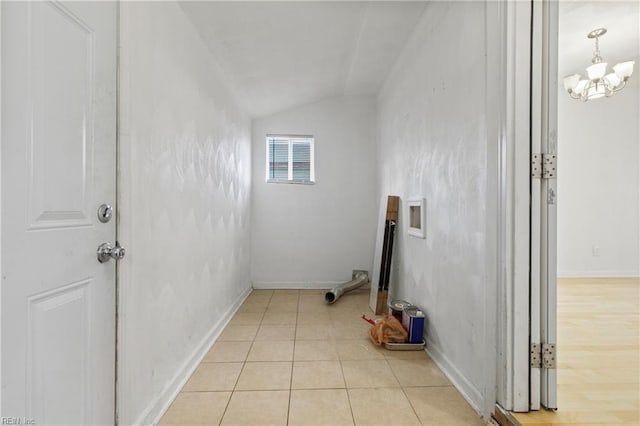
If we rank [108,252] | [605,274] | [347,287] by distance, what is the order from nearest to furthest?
[108,252] < [347,287] < [605,274]

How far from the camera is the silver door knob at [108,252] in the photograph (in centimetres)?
116

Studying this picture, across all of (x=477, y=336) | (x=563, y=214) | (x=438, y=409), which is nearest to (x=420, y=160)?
(x=477, y=336)

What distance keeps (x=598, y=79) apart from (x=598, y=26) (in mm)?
497

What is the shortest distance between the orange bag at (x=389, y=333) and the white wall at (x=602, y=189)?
3530 millimetres

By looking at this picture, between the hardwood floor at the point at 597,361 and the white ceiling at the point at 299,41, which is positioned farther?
the white ceiling at the point at 299,41

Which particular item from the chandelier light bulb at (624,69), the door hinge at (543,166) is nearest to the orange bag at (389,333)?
the door hinge at (543,166)

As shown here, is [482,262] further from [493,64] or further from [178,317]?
[178,317]

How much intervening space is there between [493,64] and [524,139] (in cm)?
40

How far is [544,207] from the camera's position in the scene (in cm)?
142

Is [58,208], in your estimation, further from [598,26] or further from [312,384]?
[598,26]

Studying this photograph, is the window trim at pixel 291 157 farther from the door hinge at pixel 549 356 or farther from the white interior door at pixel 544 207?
the door hinge at pixel 549 356

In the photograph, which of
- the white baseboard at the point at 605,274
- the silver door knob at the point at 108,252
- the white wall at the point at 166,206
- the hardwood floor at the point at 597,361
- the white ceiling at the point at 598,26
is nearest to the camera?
the silver door knob at the point at 108,252

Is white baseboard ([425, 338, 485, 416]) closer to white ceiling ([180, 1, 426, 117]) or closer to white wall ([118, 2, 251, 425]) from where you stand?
white wall ([118, 2, 251, 425])

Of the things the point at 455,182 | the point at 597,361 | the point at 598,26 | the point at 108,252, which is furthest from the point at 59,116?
the point at 598,26
